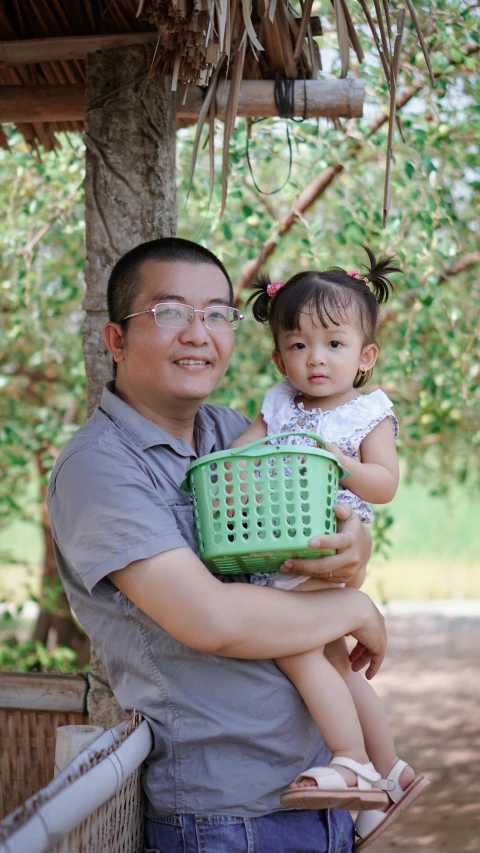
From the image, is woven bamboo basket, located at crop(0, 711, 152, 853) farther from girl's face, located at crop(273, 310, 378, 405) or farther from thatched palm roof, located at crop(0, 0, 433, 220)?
thatched palm roof, located at crop(0, 0, 433, 220)

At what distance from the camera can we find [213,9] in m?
2.15

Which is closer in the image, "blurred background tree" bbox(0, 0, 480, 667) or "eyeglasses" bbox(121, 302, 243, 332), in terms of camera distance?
"eyeglasses" bbox(121, 302, 243, 332)

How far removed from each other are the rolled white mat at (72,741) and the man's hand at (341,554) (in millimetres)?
505

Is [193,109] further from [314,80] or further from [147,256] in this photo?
[147,256]

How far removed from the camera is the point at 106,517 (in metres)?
1.83

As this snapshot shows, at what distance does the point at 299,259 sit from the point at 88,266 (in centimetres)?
300

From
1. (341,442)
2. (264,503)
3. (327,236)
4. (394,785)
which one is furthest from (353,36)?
(327,236)

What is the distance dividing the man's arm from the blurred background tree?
7.74 feet

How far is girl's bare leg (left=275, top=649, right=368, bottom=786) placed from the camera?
197 centimetres

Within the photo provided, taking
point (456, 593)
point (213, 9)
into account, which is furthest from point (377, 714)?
point (456, 593)

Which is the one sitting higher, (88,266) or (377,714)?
(88,266)

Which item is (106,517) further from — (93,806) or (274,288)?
(274,288)

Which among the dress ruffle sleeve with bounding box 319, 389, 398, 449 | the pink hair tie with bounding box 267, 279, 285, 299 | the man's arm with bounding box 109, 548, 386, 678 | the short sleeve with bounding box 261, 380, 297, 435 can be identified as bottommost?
the man's arm with bounding box 109, 548, 386, 678

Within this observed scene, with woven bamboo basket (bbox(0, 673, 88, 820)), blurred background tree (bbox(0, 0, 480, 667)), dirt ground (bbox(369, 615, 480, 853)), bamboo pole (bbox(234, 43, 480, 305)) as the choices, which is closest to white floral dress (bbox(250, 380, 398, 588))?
woven bamboo basket (bbox(0, 673, 88, 820))
